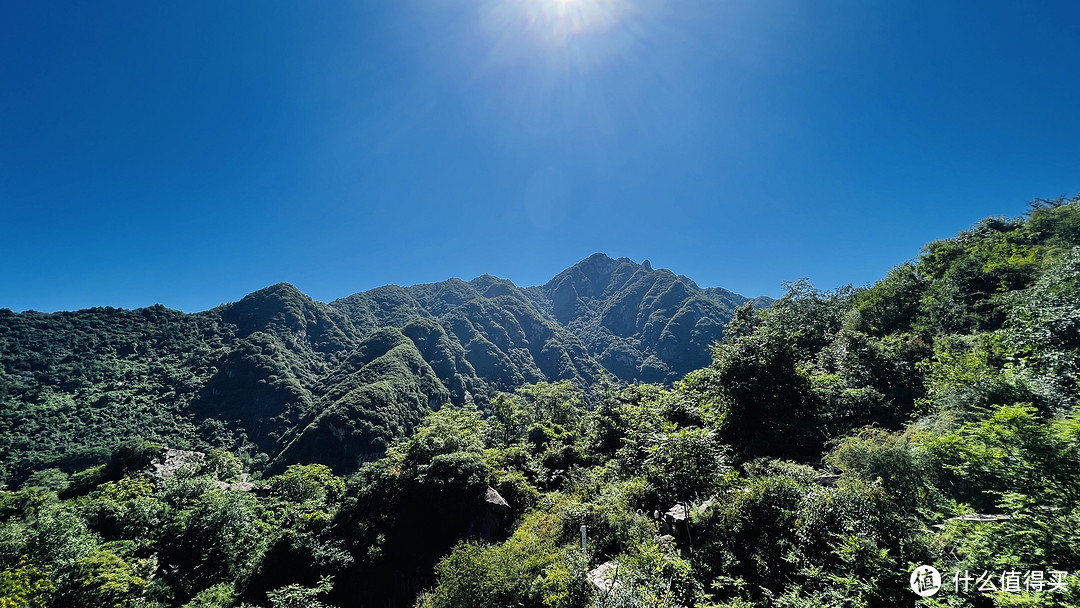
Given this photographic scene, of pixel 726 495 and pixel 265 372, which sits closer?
pixel 726 495

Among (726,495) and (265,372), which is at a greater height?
(265,372)

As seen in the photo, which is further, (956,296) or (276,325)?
(276,325)

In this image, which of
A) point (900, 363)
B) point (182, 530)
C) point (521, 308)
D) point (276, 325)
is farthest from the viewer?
point (521, 308)

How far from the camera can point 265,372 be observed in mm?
106875

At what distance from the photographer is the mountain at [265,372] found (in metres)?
74.5

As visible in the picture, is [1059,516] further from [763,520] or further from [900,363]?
[900,363]

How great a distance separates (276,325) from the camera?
133500mm

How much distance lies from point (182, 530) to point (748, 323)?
3233 cm

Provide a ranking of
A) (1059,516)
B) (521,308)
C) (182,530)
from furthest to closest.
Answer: (521,308)
(182,530)
(1059,516)

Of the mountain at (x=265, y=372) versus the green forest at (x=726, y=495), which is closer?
the green forest at (x=726, y=495)

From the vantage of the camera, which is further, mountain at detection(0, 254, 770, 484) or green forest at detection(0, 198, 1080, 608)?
mountain at detection(0, 254, 770, 484)

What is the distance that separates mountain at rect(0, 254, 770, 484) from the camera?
74.5 meters

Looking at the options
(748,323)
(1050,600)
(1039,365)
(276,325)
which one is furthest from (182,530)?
(276,325)

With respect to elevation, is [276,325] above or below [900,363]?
above
